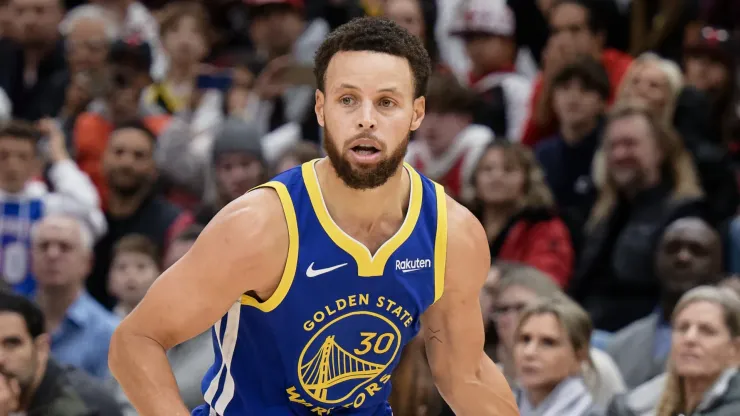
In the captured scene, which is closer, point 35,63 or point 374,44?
point 374,44

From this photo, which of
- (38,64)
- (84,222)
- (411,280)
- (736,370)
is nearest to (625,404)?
(736,370)

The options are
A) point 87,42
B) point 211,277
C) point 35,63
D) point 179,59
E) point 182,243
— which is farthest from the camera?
point 35,63

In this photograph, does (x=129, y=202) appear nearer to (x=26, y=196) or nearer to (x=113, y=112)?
(x=26, y=196)

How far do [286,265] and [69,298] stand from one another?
394cm

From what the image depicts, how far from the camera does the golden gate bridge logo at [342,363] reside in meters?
3.69

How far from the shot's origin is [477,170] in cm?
756

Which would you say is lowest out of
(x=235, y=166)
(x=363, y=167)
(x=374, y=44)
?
(x=235, y=166)

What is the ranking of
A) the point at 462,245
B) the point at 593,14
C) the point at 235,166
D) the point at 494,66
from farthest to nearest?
the point at 494,66
the point at 593,14
the point at 235,166
the point at 462,245

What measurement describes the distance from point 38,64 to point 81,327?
3.44 metres

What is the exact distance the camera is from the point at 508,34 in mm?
9141

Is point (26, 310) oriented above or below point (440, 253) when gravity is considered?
below

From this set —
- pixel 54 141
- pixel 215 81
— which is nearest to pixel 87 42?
pixel 215 81

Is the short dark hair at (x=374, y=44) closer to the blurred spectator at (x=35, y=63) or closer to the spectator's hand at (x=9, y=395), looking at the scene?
the spectator's hand at (x=9, y=395)

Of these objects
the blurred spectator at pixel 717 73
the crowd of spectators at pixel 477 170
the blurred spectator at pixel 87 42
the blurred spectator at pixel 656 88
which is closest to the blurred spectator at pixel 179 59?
the crowd of spectators at pixel 477 170
